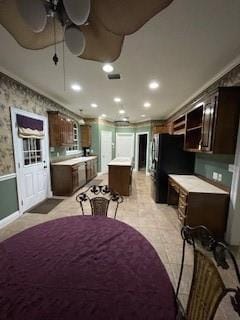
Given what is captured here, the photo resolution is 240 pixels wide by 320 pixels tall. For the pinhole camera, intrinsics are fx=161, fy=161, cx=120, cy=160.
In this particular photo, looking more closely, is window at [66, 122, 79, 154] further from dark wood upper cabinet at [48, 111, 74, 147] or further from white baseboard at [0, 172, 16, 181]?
white baseboard at [0, 172, 16, 181]

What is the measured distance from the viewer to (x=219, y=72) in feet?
8.61

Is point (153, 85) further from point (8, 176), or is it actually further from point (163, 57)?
point (8, 176)

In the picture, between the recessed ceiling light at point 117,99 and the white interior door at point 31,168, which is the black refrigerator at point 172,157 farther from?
the white interior door at point 31,168

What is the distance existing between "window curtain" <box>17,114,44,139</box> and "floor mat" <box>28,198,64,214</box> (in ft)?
5.32

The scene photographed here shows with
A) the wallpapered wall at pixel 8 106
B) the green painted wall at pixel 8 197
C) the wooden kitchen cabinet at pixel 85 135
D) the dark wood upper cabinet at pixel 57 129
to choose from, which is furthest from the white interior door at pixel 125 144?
the green painted wall at pixel 8 197

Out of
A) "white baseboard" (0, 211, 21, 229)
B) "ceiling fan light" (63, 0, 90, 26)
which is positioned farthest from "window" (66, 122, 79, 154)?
"ceiling fan light" (63, 0, 90, 26)

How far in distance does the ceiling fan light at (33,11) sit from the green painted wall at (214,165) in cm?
271

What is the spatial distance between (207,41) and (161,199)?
10.6 feet

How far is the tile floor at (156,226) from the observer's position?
5.88 feet

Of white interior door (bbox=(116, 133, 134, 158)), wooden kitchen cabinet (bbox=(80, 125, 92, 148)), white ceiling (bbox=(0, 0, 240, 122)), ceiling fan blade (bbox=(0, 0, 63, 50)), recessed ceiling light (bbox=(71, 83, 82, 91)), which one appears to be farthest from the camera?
white interior door (bbox=(116, 133, 134, 158))

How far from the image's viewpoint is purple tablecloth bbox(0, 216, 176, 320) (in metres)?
0.72

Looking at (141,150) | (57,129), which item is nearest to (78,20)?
(57,129)

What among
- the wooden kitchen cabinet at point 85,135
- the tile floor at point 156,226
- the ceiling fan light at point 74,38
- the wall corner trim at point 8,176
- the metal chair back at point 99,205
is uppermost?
the ceiling fan light at point 74,38

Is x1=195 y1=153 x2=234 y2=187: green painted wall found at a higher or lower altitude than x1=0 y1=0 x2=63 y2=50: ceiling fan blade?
lower
